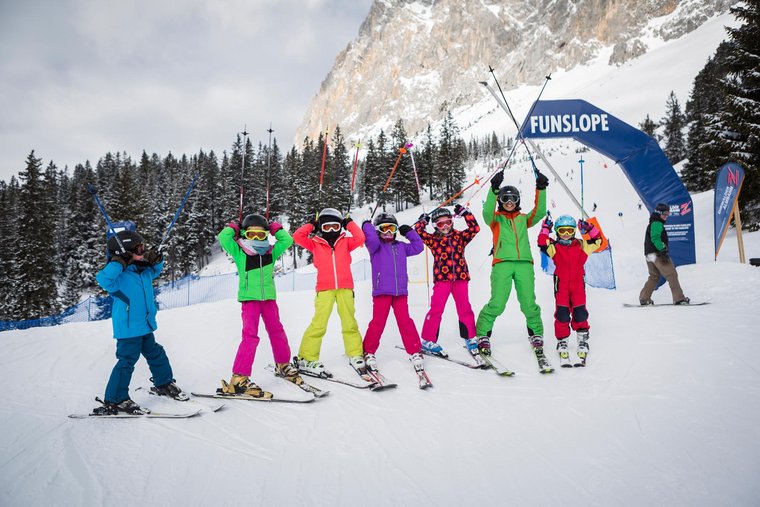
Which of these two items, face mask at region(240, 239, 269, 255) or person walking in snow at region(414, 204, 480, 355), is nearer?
face mask at region(240, 239, 269, 255)

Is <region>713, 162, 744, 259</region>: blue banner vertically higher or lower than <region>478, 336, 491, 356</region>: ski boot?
higher

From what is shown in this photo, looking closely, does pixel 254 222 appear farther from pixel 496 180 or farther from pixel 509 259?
pixel 509 259

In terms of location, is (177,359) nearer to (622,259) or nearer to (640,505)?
(640,505)

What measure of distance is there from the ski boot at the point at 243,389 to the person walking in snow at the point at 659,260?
283 inches

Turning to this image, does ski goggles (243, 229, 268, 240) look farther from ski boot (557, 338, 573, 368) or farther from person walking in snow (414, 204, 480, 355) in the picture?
ski boot (557, 338, 573, 368)

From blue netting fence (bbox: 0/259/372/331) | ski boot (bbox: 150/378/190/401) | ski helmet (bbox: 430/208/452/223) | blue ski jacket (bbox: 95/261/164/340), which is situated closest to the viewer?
blue ski jacket (bbox: 95/261/164/340)

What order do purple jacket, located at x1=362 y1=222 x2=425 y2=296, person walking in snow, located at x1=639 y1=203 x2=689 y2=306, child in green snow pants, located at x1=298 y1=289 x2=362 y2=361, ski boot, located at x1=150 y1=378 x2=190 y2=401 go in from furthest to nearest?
person walking in snow, located at x1=639 y1=203 x2=689 y2=306, purple jacket, located at x1=362 y1=222 x2=425 y2=296, child in green snow pants, located at x1=298 y1=289 x2=362 y2=361, ski boot, located at x1=150 y1=378 x2=190 y2=401

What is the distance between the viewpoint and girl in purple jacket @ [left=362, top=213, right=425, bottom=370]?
185 inches

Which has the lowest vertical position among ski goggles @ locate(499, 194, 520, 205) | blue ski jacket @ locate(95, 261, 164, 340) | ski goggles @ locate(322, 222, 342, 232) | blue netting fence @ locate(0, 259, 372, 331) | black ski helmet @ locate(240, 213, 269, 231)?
blue netting fence @ locate(0, 259, 372, 331)

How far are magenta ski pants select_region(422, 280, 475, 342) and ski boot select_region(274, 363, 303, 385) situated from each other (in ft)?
6.00

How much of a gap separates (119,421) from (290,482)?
81.5 inches

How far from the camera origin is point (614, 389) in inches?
142

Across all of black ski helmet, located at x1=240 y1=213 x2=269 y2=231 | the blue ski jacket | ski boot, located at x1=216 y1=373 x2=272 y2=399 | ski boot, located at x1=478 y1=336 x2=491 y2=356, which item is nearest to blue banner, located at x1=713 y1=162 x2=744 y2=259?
ski boot, located at x1=478 y1=336 x2=491 y2=356

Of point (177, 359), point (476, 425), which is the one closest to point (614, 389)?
point (476, 425)
